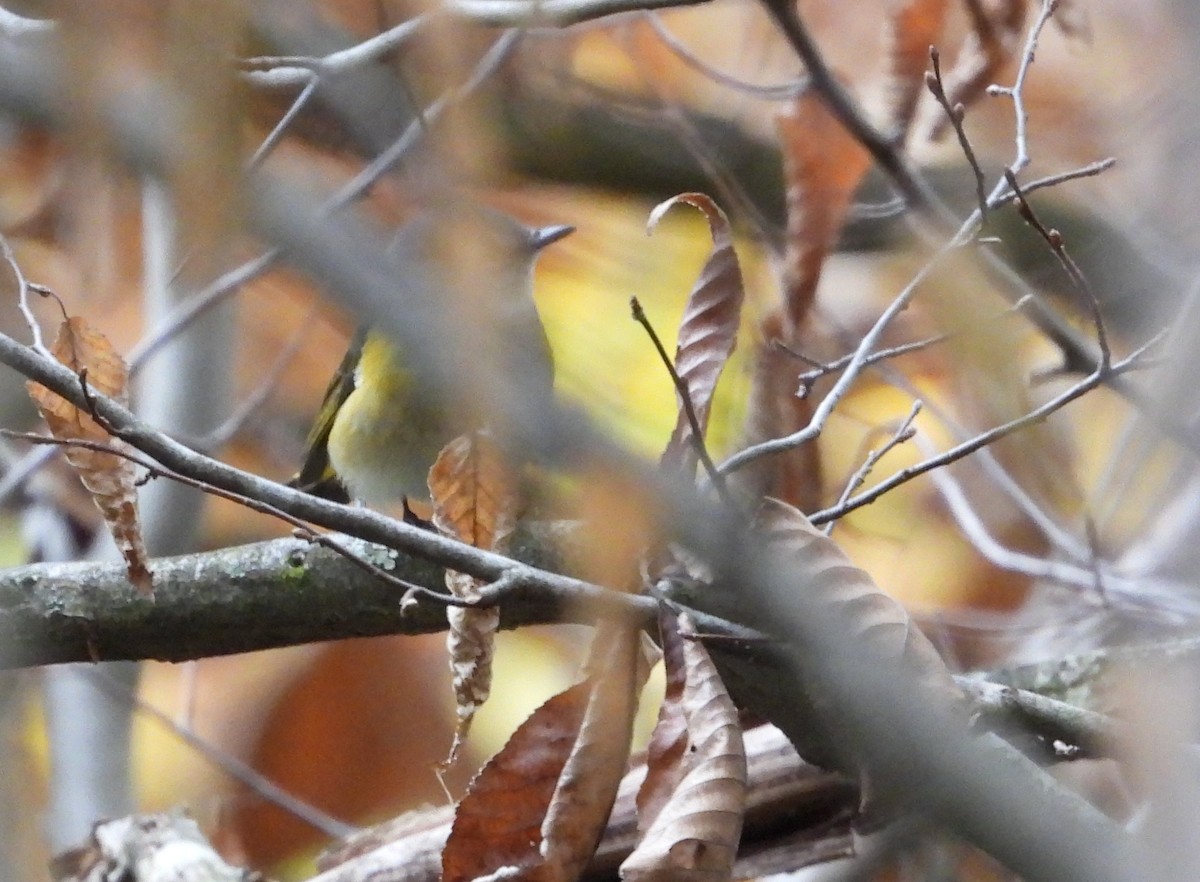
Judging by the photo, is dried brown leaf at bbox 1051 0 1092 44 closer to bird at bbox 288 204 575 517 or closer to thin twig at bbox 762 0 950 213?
thin twig at bbox 762 0 950 213

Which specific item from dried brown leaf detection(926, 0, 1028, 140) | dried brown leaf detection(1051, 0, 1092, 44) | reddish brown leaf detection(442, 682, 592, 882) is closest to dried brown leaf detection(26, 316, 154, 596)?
reddish brown leaf detection(442, 682, 592, 882)

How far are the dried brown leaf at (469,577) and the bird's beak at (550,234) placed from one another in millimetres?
853

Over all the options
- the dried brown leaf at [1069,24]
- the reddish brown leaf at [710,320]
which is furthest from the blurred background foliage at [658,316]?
the reddish brown leaf at [710,320]

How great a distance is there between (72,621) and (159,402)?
4.73ft

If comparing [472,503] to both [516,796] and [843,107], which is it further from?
[843,107]

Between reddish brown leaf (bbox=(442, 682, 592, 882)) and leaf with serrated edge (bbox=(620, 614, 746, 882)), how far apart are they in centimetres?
10

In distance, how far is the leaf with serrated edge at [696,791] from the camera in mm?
1132

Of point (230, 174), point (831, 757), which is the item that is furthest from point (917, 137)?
point (230, 174)

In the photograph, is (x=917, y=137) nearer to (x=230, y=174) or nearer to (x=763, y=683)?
(x=763, y=683)

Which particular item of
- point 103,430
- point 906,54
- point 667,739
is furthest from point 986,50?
point 103,430

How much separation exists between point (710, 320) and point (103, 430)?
0.59 meters

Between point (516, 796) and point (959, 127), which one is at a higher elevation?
point (959, 127)

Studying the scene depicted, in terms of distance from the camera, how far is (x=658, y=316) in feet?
7.87

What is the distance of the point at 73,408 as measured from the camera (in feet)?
4.35
